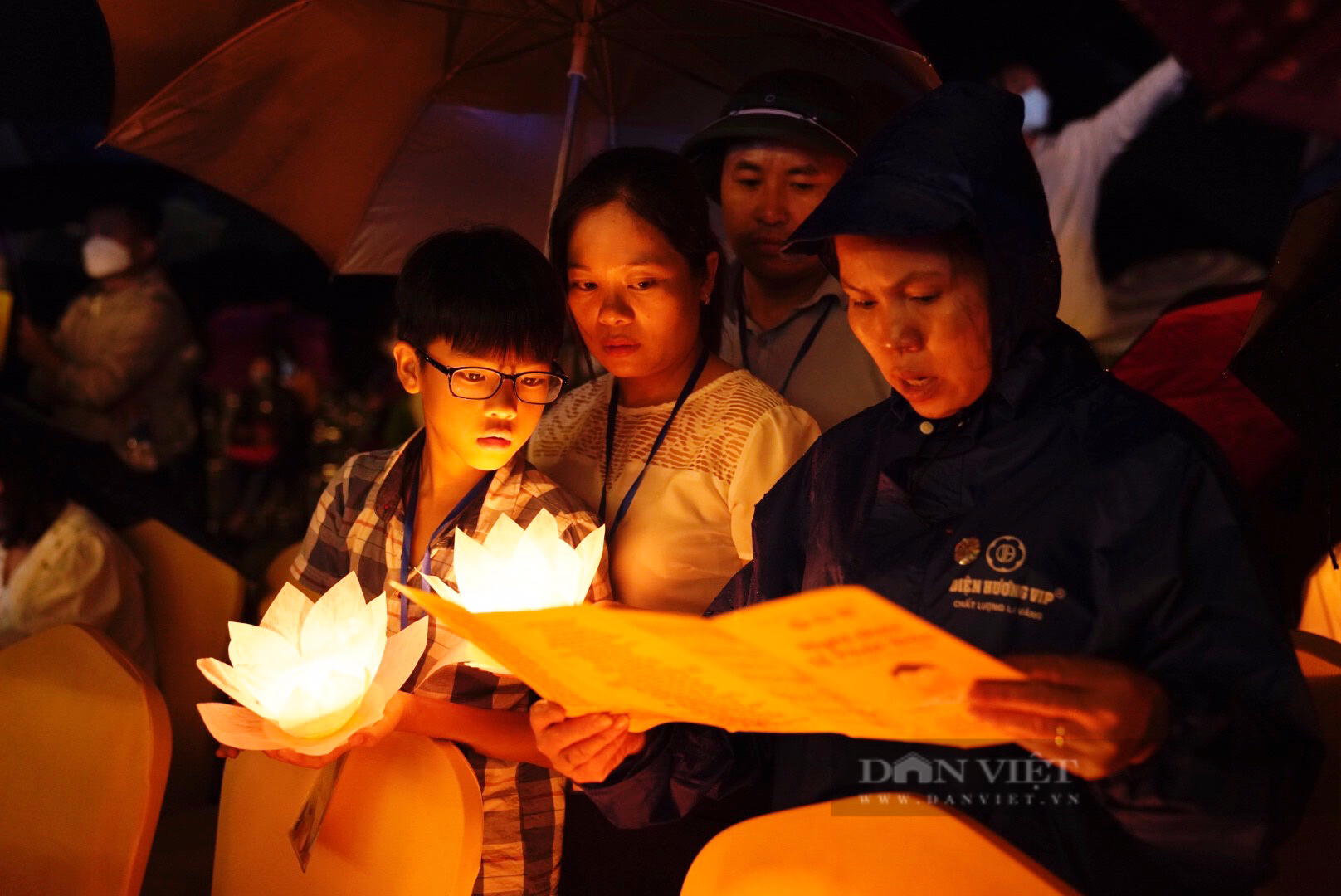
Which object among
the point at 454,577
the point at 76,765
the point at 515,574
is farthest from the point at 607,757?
the point at 76,765

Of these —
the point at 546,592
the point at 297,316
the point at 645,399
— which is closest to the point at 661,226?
the point at 645,399

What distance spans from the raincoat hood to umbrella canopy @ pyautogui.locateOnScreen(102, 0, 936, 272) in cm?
117

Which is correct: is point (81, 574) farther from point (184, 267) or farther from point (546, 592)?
point (184, 267)

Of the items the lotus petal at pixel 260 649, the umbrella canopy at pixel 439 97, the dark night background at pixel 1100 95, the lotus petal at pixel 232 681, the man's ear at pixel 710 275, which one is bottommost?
the lotus petal at pixel 232 681

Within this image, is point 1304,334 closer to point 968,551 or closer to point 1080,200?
point 968,551

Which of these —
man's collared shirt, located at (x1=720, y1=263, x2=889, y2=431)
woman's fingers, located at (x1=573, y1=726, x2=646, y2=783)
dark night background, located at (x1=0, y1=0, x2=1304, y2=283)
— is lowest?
woman's fingers, located at (x1=573, y1=726, x2=646, y2=783)

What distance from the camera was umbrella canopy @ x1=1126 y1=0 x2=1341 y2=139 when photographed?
841mm

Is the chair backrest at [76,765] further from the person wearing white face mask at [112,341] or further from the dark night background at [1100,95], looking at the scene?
the person wearing white face mask at [112,341]

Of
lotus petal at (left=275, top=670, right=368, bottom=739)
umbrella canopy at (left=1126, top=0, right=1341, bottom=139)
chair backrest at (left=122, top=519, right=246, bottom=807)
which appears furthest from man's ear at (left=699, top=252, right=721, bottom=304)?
chair backrest at (left=122, top=519, right=246, bottom=807)

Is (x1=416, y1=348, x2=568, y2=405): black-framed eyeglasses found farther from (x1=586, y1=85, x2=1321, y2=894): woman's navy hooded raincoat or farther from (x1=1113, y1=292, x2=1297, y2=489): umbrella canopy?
(x1=1113, y1=292, x2=1297, y2=489): umbrella canopy

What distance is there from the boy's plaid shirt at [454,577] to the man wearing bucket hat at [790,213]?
622mm

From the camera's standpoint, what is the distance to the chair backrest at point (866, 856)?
107 cm

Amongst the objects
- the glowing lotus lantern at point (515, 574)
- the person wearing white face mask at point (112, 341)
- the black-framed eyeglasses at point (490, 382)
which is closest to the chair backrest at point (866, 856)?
the glowing lotus lantern at point (515, 574)

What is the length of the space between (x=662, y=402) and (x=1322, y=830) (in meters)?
1.16
